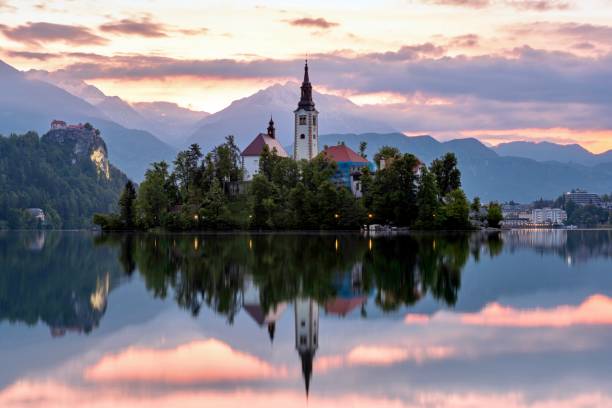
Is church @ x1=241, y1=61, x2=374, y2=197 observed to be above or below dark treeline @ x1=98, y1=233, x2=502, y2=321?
above

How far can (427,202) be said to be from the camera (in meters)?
112

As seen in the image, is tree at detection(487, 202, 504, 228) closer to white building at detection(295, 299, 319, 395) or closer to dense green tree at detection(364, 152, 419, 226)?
dense green tree at detection(364, 152, 419, 226)

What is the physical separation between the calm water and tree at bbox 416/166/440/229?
71.2 m

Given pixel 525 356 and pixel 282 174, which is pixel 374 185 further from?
pixel 525 356

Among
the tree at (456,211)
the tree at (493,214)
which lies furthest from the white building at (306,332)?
the tree at (493,214)

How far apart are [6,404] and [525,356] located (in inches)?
422

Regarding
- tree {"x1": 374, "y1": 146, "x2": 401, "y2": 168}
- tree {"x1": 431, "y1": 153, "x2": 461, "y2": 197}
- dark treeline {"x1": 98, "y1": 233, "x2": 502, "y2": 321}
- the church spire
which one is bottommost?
dark treeline {"x1": 98, "y1": 233, "x2": 502, "y2": 321}

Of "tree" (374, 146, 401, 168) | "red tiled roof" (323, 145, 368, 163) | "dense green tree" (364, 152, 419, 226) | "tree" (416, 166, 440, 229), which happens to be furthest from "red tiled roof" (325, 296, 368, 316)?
"red tiled roof" (323, 145, 368, 163)

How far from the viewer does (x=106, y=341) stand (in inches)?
840

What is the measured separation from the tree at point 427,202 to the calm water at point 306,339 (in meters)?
71.2

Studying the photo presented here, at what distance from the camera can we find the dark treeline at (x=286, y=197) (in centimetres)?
11488

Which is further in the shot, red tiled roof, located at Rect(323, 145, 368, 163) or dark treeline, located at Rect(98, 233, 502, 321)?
red tiled roof, located at Rect(323, 145, 368, 163)

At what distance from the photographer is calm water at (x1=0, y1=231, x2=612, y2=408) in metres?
16.0

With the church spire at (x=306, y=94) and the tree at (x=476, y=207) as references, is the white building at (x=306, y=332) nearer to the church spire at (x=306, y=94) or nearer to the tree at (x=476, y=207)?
the tree at (x=476, y=207)
